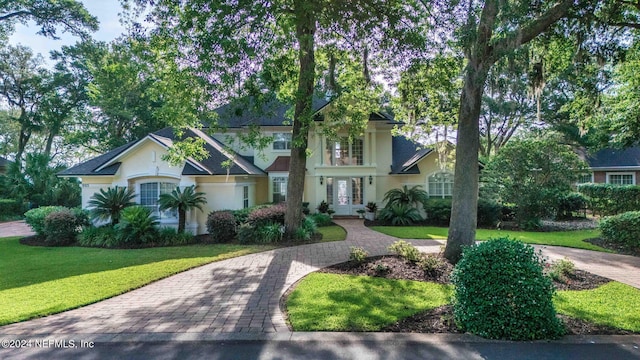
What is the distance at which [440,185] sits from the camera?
18.8 metres

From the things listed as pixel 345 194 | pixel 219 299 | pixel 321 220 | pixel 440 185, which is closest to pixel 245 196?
pixel 321 220

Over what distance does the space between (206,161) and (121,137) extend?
18064 millimetres

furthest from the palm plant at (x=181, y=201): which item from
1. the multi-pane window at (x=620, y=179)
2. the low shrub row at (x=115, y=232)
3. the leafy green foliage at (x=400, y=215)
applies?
the multi-pane window at (x=620, y=179)

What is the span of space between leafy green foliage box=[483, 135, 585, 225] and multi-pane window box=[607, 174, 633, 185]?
52.0 ft

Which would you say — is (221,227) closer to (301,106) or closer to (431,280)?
(301,106)

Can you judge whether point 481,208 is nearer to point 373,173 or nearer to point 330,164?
point 373,173

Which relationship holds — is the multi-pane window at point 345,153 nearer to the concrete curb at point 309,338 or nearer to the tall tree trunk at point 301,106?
the tall tree trunk at point 301,106

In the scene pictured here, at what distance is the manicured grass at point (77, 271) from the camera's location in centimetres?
593

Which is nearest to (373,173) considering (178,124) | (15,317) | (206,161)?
(206,161)

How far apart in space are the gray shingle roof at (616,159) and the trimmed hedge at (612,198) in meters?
8.06

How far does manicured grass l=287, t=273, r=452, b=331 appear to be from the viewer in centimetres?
471

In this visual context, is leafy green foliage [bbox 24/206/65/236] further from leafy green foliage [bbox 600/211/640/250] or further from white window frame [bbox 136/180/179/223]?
leafy green foliage [bbox 600/211/640/250]

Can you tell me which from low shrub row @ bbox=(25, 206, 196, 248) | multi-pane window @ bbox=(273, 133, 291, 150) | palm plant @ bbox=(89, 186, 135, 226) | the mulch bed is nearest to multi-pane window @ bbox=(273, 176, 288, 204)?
multi-pane window @ bbox=(273, 133, 291, 150)

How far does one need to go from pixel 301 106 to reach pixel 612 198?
1871 cm
